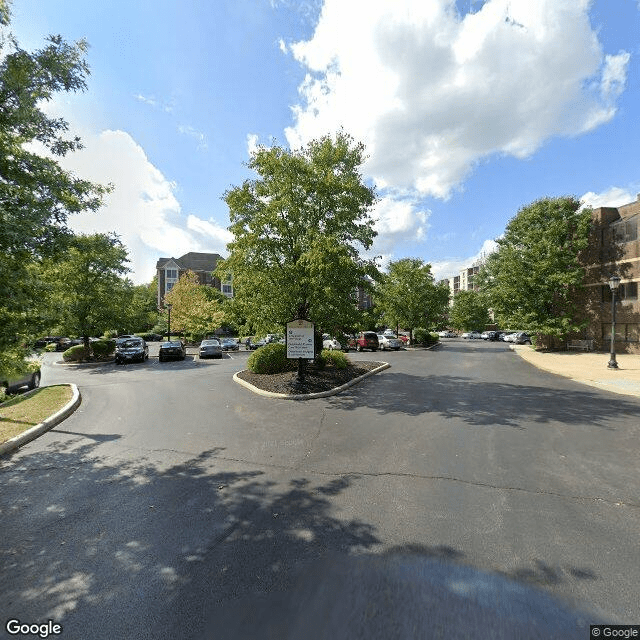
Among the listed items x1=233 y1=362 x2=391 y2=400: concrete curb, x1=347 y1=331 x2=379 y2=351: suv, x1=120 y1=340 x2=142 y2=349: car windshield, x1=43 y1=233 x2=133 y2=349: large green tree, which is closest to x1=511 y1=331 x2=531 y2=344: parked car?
x1=347 y1=331 x2=379 y2=351: suv

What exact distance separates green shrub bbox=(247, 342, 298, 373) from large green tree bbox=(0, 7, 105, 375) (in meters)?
10.1

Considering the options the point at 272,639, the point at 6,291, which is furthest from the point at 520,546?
the point at 6,291

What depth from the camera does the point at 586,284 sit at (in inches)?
1195

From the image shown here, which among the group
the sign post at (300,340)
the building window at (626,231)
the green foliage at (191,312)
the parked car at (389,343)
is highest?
the building window at (626,231)

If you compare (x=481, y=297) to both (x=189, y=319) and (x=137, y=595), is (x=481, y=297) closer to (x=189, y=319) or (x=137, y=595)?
(x=189, y=319)

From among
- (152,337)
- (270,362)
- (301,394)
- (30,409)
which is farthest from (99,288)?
(152,337)

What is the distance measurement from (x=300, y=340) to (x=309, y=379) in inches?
73.1

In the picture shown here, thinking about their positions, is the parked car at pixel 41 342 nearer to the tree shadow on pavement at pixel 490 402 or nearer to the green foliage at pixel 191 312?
the tree shadow on pavement at pixel 490 402

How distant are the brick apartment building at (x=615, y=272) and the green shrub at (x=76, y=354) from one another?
135ft

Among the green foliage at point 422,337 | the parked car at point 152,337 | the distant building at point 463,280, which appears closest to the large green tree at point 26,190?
the green foliage at point 422,337

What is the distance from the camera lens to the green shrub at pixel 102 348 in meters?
25.6

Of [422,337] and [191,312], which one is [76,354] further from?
[422,337]

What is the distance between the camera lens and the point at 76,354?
81.2ft

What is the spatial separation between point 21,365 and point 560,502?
27.0ft
